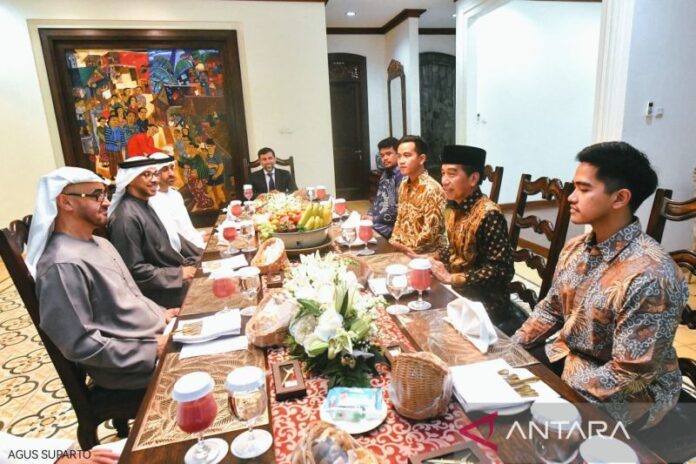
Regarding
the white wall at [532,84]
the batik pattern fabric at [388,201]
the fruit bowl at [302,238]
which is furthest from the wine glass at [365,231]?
the white wall at [532,84]

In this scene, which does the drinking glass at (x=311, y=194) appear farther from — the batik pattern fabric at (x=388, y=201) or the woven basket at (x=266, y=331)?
the woven basket at (x=266, y=331)

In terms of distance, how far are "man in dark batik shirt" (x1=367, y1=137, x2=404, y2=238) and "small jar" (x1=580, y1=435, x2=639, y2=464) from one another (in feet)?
8.32

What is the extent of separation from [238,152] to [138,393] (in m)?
4.13

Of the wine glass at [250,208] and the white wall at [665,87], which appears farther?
the wine glass at [250,208]

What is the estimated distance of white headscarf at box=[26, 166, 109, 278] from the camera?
57.0 inches

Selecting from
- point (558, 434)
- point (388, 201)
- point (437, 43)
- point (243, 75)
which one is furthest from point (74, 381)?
point (437, 43)

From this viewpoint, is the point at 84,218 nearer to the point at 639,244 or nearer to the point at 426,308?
the point at 426,308

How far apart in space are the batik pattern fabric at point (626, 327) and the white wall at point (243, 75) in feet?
14.3

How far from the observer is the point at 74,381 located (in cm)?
140

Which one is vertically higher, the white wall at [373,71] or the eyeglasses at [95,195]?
the white wall at [373,71]

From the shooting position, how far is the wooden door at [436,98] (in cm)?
719

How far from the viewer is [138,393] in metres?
1.48

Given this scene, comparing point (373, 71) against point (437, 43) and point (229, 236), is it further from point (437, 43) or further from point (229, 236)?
point (229, 236)

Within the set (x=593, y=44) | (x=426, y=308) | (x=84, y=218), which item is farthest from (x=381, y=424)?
(x=593, y=44)
